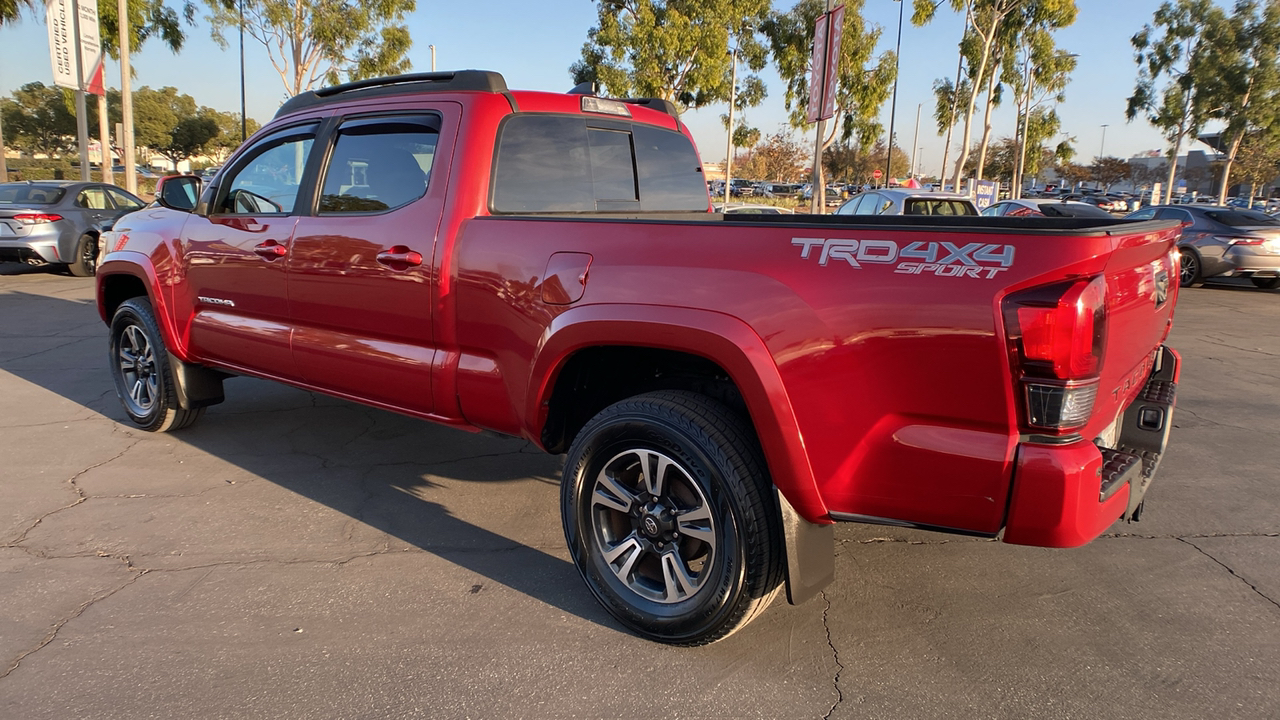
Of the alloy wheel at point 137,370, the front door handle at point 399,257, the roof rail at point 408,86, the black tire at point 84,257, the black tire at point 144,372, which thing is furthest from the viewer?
the black tire at point 84,257

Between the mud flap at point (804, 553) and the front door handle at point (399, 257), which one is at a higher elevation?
the front door handle at point (399, 257)

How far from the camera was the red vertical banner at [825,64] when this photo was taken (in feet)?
52.6

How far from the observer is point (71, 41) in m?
19.2

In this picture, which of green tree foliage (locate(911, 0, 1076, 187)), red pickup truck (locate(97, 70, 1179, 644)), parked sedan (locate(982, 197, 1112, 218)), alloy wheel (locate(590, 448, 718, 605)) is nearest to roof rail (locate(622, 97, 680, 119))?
red pickup truck (locate(97, 70, 1179, 644))

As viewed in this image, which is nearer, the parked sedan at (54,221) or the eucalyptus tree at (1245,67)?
the parked sedan at (54,221)

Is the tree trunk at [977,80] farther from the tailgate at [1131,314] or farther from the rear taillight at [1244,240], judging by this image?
the tailgate at [1131,314]

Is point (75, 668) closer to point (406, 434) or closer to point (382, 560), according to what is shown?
point (382, 560)

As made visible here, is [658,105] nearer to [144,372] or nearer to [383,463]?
[383,463]

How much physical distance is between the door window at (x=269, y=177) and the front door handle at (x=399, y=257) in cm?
91

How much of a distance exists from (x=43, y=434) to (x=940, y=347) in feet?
18.6

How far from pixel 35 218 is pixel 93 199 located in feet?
3.51

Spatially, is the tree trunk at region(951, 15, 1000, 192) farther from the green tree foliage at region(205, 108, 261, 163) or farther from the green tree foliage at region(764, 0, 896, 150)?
the green tree foliage at region(205, 108, 261, 163)

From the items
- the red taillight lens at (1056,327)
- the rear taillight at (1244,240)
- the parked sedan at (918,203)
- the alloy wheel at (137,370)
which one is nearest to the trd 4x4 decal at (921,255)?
the red taillight lens at (1056,327)

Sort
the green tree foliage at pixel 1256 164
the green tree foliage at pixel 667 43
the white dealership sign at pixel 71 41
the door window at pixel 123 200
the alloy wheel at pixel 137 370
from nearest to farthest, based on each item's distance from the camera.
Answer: the alloy wheel at pixel 137 370 < the door window at pixel 123 200 < the white dealership sign at pixel 71 41 < the green tree foliage at pixel 667 43 < the green tree foliage at pixel 1256 164
